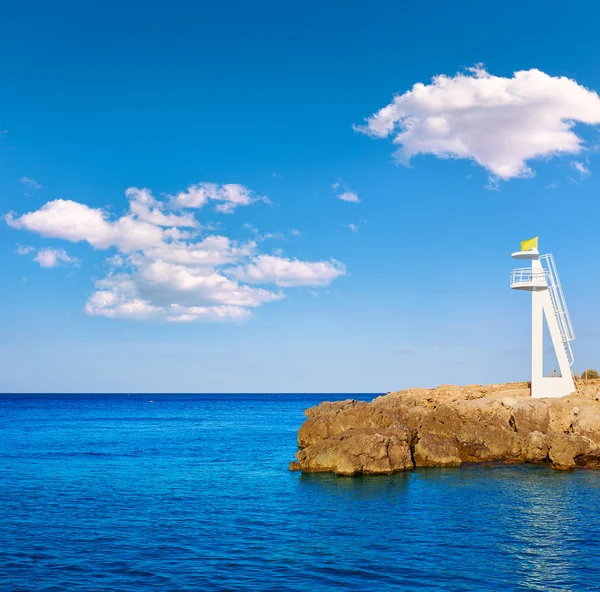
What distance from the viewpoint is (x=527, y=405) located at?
50.6 meters

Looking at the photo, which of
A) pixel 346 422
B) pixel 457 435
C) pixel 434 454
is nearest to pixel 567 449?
pixel 457 435

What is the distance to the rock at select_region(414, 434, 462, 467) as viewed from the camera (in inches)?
1837

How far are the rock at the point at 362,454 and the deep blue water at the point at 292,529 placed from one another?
1508mm

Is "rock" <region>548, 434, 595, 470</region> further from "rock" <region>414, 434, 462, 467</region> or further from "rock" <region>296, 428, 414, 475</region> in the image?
"rock" <region>296, 428, 414, 475</region>

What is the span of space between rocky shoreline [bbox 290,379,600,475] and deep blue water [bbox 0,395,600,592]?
195cm

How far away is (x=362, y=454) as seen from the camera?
42656mm

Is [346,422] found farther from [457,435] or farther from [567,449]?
[567,449]

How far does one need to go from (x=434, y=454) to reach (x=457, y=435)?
443 centimetres

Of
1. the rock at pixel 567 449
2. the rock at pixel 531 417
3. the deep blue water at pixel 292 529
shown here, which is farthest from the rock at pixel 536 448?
the deep blue water at pixel 292 529

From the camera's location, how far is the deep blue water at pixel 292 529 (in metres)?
22.9

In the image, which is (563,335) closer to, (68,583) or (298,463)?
(298,463)

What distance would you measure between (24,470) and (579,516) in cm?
4076

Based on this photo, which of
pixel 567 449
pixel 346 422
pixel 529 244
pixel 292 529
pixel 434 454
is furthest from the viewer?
pixel 529 244

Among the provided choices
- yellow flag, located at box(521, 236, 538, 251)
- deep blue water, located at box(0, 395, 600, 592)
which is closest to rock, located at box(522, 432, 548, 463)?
deep blue water, located at box(0, 395, 600, 592)
